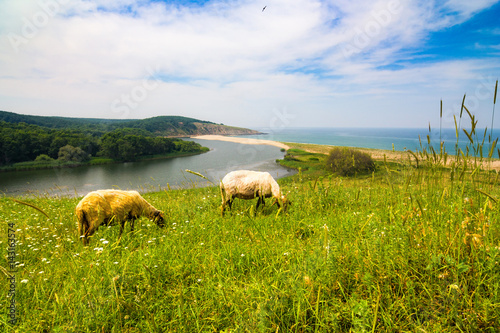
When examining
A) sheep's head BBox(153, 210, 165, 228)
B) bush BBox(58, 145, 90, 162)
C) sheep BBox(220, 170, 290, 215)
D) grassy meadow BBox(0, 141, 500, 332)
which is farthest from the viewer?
bush BBox(58, 145, 90, 162)

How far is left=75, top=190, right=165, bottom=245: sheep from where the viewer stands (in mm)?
5082

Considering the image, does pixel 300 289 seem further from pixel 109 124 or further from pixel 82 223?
pixel 109 124

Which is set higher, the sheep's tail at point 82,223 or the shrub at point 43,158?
the sheep's tail at point 82,223

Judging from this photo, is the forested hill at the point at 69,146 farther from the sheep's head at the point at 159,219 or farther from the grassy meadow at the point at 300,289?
the grassy meadow at the point at 300,289

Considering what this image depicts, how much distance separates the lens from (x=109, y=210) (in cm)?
541

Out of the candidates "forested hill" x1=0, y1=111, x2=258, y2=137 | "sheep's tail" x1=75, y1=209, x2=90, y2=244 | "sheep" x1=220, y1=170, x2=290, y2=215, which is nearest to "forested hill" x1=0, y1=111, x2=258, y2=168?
"forested hill" x1=0, y1=111, x2=258, y2=137

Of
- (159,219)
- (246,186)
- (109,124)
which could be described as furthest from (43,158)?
(109,124)

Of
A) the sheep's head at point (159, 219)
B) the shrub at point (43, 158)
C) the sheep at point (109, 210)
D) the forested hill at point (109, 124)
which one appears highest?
the forested hill at point (109, 124)

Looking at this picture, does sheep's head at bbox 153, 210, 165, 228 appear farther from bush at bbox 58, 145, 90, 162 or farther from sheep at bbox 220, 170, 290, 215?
bush at bbox 58, 145, 90, 162

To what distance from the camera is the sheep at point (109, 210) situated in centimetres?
508

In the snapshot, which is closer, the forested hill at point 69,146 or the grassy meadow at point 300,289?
the grassy meadow at point 300,289

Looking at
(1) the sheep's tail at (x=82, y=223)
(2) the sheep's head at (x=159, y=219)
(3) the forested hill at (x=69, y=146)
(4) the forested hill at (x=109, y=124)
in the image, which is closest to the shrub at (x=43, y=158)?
(3) the forested hill at (x=69, y=146)

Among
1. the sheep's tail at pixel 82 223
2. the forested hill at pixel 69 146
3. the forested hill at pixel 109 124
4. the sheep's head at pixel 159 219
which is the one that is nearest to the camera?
the sheep's tail at pixel 82 223

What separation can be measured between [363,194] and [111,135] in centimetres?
9487
